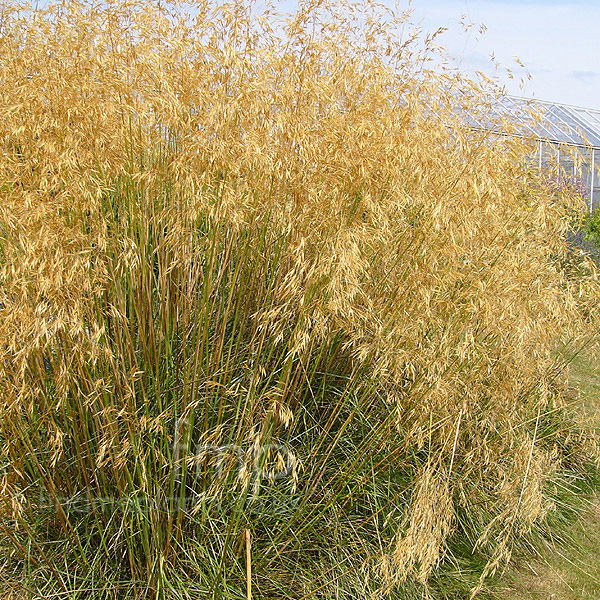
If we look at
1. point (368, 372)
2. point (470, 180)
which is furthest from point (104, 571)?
point (470, 180)

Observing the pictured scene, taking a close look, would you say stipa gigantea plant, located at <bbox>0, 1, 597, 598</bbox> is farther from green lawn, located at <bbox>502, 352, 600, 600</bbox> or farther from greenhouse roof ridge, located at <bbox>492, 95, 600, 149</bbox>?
green lawn, located at <bbox>502, 352, 600, 600</bbox>

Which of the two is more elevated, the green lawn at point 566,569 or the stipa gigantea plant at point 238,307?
the stipa gigantea plant at point 238,307

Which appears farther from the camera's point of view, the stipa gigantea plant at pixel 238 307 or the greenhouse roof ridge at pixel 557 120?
the greenhouse roof ridge at pixel 557 120

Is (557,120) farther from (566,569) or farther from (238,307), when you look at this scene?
(238,307)

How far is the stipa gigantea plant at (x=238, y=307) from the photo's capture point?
243 centimetres

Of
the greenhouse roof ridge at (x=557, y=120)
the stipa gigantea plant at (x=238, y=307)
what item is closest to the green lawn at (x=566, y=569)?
the stipa gigantea plant at (x=238, y=307)

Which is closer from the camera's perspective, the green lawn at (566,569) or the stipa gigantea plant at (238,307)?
the stipa gigantea plant at (238,307)

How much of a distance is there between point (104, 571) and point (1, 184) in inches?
61.2

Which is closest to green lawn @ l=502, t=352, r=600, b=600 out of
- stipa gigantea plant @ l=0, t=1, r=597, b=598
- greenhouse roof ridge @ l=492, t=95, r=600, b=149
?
stipa gigantea plant @ l=0, t=1, r=597, b=598

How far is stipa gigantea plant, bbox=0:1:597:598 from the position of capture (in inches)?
95.7

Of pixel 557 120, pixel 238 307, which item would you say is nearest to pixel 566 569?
pixel 238 307

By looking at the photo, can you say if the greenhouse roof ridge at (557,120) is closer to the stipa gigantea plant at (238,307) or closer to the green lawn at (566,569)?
the stipa gigantea plant at (238,307)

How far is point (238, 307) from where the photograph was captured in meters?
2.91

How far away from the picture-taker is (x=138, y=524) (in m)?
2.46
